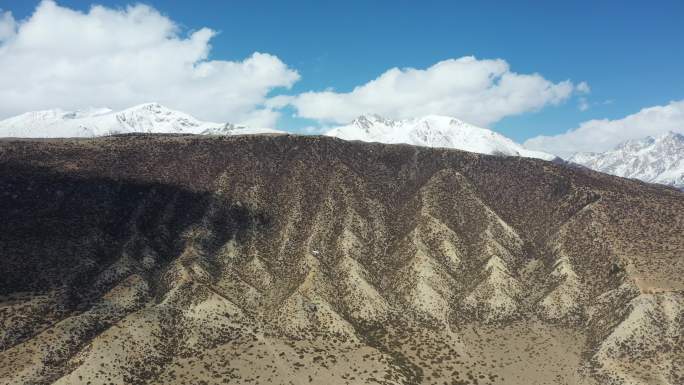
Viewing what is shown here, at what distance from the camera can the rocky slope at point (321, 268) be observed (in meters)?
82.4

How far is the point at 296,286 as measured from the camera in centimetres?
10200

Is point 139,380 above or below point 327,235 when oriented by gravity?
below

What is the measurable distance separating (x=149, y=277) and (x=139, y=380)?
2726 cm

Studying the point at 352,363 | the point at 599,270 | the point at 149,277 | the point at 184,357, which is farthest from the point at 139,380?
the point at 599,270

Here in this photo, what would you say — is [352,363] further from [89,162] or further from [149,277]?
[89,162]

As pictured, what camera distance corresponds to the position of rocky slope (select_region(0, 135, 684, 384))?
82.4 metres

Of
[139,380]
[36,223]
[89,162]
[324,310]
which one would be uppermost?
[89,162]

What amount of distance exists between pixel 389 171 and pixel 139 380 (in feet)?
300

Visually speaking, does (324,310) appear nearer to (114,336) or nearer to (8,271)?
(114,336)

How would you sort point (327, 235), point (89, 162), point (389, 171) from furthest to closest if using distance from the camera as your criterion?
point (389, 171) → point (89, 162) → point (327, 235)

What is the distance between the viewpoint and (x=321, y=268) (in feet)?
352

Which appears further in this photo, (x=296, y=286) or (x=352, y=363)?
(x=296, y=286)

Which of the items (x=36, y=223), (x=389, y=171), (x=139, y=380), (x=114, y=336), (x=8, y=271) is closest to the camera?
(x=139, y=380)

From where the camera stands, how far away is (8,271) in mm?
89875
